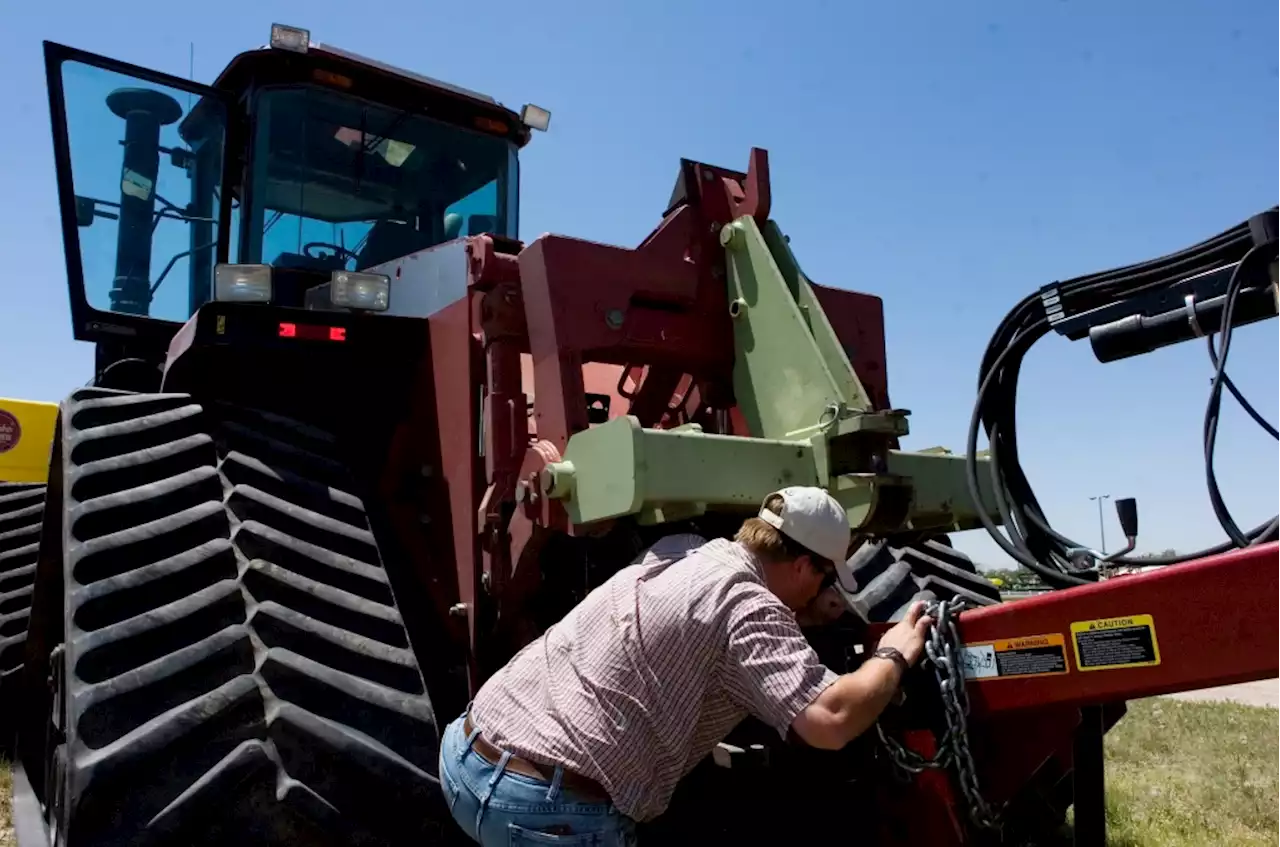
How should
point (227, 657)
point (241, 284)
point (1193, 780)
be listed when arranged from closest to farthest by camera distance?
point (227, 657) → point (241, 284) → point (1193, 780)

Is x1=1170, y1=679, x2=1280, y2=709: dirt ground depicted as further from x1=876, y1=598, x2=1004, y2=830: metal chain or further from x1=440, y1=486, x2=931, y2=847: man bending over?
x1=440, y1=486, x2=931, y2=847: man bending over

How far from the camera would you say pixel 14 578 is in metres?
6.04

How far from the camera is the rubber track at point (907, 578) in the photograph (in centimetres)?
439

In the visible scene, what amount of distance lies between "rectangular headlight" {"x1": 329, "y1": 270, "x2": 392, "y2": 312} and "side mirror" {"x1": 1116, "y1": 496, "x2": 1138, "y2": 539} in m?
2.53

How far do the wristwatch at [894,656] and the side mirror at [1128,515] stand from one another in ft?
2.06

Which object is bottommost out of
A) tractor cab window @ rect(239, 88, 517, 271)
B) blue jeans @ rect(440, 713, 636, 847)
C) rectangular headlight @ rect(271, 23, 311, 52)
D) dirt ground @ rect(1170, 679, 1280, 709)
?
dirt ground @ rect(1170, 679, 1280, 709)

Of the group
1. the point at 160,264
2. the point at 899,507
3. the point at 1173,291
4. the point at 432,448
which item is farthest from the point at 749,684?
the point at 160,264

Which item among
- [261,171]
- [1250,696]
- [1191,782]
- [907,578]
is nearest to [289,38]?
[261,171]

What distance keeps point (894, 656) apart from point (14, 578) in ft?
17.4

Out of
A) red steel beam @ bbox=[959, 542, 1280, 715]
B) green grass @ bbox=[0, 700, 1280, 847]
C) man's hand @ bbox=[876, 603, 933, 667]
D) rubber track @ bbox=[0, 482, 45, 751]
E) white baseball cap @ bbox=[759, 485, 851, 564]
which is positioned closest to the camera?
red steel beam @ bbox=[959, 542, 1280, 715]

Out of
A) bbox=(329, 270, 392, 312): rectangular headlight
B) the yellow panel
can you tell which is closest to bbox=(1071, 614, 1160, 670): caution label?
bbox=(329, 270, 392, 312): rectangular headlight

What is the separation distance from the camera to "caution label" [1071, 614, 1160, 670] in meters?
2.31

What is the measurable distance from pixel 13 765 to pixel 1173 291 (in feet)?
17.6

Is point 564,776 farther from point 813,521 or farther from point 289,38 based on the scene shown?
point 289,38
